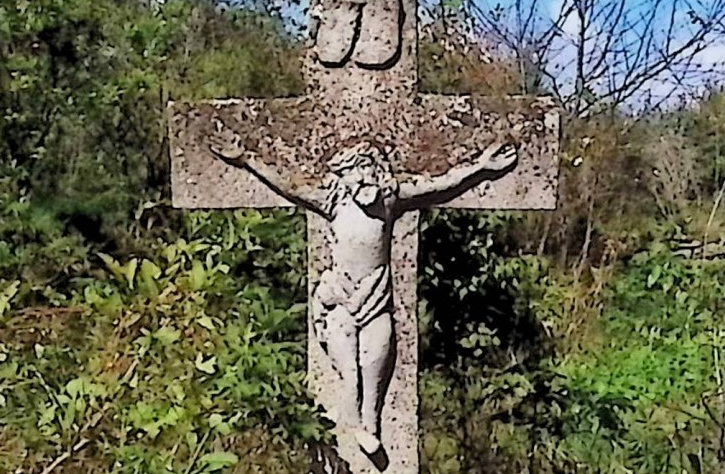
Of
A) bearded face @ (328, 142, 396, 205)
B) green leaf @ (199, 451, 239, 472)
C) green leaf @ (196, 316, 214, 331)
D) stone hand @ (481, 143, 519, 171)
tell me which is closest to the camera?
green leaf @ (199, 451, 239, 472)

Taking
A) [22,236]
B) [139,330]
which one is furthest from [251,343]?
[22,236]

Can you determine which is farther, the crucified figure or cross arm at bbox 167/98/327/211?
cross arm at bbox 167/98/327/211

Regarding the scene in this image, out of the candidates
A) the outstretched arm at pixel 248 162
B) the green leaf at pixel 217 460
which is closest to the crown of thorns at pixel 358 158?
the outstretched arm at pixel 248 162

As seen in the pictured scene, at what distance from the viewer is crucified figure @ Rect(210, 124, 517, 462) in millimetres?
2879

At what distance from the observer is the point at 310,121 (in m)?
3.00

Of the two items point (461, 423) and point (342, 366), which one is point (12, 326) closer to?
point (342, 366)

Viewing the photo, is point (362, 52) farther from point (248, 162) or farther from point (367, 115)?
point (248, 162)

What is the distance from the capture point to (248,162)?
9.82ft

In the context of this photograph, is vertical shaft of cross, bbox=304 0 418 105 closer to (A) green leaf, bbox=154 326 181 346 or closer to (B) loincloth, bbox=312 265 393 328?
(B) loincloth, bbox=312 265 393 328

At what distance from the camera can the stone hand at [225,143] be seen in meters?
3.00

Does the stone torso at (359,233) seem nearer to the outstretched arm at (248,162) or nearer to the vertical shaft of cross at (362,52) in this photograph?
the outstretched arm at (248,162)

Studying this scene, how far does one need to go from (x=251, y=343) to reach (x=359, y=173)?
464 millimetres

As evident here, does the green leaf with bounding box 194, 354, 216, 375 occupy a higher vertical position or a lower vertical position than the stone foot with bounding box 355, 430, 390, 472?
higher

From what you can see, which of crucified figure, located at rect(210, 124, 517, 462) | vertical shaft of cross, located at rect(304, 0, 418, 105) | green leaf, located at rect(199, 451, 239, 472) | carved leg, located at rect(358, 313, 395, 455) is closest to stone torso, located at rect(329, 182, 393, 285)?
crucified figure, located at rect(210, 124, 517, 462)
